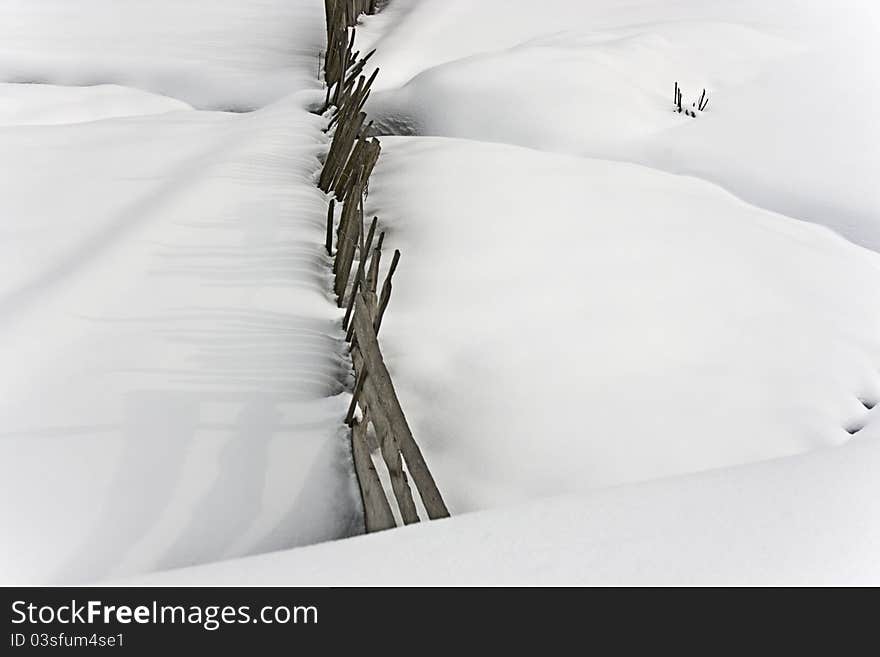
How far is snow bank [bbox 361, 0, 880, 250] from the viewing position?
2.18 meters

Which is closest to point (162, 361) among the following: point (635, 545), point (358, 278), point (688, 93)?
point (358, 278)

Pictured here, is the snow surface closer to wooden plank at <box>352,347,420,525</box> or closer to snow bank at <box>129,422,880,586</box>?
wooden plank at <box>352,347,420,525</box>

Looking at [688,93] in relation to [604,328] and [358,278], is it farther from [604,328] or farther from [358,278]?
[358,278]

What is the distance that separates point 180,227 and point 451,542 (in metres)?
1.22

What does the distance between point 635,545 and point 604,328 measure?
786 mm

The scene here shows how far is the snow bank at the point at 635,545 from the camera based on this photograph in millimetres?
634

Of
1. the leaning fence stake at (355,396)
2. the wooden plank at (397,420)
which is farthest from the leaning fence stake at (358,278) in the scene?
the leaning fence stake at (355,396)

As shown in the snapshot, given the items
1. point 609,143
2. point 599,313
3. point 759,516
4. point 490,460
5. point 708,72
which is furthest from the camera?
point 708,72

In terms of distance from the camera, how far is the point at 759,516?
0.70m

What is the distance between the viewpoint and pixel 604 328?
56.1 inches

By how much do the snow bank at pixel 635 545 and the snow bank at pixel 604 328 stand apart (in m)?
0.36
